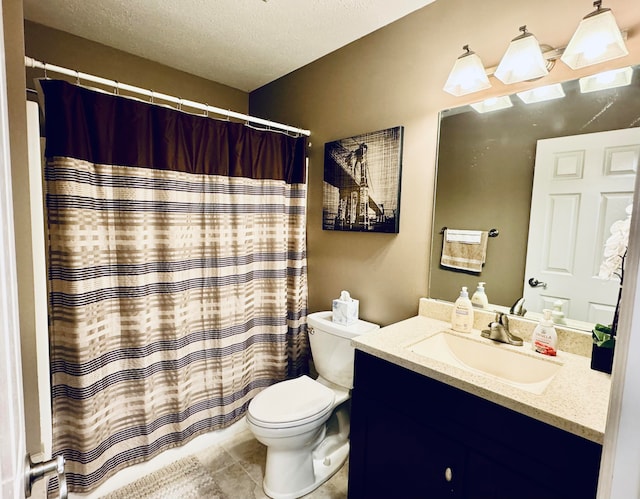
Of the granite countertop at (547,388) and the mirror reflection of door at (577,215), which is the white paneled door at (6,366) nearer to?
the granite countertop at (547,388)

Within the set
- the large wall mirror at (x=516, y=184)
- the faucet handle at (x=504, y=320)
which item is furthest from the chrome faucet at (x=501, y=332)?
the large wall mirror at (x=516, y=184)

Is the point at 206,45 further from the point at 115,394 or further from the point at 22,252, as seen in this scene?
the point at 115,394

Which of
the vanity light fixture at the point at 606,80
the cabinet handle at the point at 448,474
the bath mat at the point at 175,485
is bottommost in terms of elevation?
the bath mat at the point at 175,485

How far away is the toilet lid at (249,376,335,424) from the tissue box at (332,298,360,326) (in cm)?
38

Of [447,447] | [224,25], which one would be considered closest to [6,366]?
[447,447]

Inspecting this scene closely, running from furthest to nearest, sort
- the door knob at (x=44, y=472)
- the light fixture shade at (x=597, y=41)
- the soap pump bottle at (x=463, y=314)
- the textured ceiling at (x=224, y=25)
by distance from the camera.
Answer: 1. the textured ceiling at (x=224, y=25)
2. the soap pump bottle at (x=463, y=314)
3. the light fixture shade at (x=597, y=41)
4. the door knob at (x=44, y=472)

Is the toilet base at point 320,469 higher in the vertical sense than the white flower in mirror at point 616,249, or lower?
lower

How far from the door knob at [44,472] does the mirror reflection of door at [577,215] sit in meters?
1.57

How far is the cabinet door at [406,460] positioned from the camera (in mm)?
1086

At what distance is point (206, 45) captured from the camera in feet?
6.64

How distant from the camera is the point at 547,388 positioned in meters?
1.00

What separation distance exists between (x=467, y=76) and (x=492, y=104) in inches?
6.8

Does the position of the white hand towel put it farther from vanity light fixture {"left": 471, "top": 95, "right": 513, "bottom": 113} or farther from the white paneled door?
the white paneled door

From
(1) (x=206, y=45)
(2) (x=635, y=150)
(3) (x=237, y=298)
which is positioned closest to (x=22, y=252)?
(3) (x=237, y=298)
